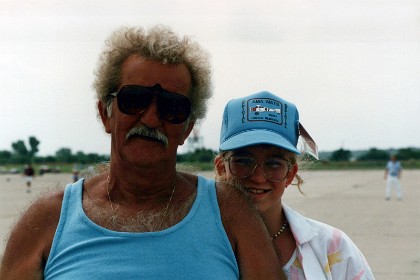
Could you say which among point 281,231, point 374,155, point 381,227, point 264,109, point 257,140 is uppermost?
point 264,109

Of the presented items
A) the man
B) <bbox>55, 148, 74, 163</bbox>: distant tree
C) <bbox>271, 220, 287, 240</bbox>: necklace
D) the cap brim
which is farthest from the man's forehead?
<bbox>55, 148, 74, 163</bbox>: distant tree

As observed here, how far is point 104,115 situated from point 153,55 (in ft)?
1.14

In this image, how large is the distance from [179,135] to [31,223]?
639mm

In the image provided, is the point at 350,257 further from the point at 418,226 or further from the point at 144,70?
the point at 418,226

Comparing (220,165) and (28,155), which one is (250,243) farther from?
(28,155)

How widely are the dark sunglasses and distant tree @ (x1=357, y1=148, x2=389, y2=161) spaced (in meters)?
91.0

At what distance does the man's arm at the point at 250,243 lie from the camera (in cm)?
219

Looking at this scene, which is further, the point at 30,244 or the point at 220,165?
the point at 220,165

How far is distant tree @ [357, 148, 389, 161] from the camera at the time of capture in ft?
299

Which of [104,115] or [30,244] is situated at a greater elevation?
[104,115]

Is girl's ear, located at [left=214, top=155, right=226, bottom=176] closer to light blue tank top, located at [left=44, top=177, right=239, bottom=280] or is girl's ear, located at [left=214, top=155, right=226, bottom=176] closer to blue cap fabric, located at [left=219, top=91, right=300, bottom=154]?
blue cap fabric, located at [left=219, top=91, right=300, bottom=154]

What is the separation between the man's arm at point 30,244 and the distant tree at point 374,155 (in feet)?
299

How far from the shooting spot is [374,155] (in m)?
92.1

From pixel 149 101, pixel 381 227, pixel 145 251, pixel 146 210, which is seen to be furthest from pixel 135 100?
pixel 381 227
